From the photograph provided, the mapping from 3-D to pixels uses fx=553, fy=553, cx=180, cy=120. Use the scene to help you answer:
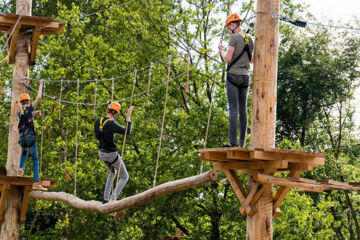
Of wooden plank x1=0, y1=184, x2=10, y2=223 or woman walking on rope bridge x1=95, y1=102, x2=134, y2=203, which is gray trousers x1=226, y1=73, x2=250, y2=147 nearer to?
woman walking on rope bridge x1=95, y1=102, x2=134, y2=203

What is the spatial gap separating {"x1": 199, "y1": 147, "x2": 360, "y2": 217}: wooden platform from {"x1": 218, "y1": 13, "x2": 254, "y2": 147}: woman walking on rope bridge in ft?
0.98

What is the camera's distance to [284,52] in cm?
1981

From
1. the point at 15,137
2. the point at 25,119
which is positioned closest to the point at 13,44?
the point at 15,137

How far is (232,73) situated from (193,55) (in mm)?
8631

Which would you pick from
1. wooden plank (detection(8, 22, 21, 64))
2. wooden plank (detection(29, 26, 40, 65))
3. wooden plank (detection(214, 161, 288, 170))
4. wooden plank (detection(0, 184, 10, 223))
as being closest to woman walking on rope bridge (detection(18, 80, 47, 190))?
wooden plank (detection(0, 184, 10, 223))

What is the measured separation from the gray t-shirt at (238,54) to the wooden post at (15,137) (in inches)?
176

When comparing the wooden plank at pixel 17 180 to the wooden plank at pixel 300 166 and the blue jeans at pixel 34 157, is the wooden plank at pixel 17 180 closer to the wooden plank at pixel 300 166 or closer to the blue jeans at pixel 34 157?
the blue jeans at pixel 34 157

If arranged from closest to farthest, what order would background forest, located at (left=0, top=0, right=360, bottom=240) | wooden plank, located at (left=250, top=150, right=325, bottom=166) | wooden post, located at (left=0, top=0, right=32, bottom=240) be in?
wooden plank, located at (left=250, top=150, right=325, bottom=166), wooden post, located at (left=0, top=0, right=32, bottom=240), background forest, located at (left=0, top=0, right=360, bottom=240)

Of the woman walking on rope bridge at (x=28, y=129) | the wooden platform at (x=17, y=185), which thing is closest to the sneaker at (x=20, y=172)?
the wooden platform at (x=17, y=185)

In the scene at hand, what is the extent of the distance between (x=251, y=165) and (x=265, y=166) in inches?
7.4

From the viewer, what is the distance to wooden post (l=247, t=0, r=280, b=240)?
5668 mm

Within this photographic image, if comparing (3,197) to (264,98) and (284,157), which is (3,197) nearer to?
(264,98)

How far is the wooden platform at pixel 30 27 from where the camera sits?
8734mm

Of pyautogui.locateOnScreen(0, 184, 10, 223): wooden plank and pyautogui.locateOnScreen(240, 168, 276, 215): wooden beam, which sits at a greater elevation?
pyautogui.locateOnScreen(240, 168, 276, 215): wooden beam
